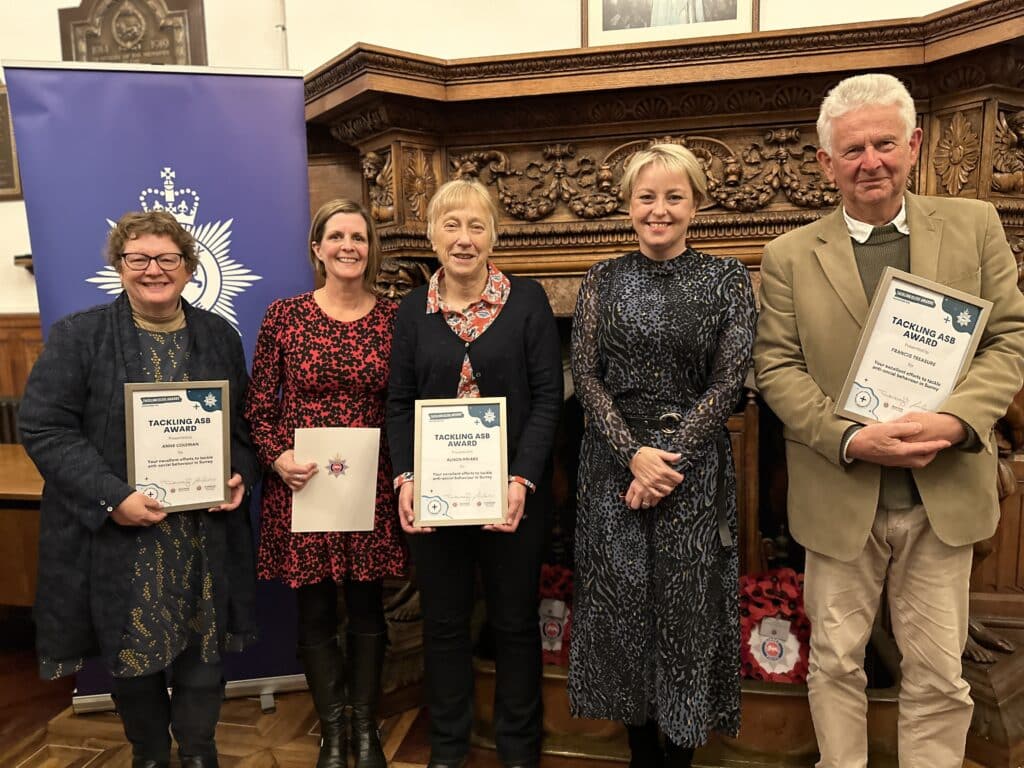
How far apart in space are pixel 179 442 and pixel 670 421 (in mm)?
1069

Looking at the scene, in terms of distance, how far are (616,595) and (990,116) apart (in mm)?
1606

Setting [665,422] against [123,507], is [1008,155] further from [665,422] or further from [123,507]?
[123,507]

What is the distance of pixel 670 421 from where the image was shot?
1523 millimetres

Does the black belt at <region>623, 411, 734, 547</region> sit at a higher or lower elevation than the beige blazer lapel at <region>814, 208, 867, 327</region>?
lower

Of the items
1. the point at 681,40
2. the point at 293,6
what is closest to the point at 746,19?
the point at 681,40

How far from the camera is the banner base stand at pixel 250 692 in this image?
2.24 meters

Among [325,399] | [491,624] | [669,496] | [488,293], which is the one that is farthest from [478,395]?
[491,624]

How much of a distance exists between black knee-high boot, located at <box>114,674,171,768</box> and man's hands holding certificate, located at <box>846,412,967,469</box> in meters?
1.66

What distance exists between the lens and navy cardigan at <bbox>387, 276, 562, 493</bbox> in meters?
1.65

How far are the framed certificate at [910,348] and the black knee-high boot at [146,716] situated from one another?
166 centimetres

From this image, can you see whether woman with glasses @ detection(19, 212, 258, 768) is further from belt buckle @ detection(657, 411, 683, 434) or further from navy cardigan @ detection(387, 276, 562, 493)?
belt buckle @ detection(657, 411, 683, 434)

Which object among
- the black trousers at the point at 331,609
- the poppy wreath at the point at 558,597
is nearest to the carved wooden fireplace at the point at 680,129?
the poppy wreath at the point at 558,597

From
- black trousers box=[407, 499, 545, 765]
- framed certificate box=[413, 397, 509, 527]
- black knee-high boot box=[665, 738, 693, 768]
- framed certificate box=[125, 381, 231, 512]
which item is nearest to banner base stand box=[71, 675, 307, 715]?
black trousers box=[407, 499, 545, 765]

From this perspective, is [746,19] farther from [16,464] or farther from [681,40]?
[16,464]
